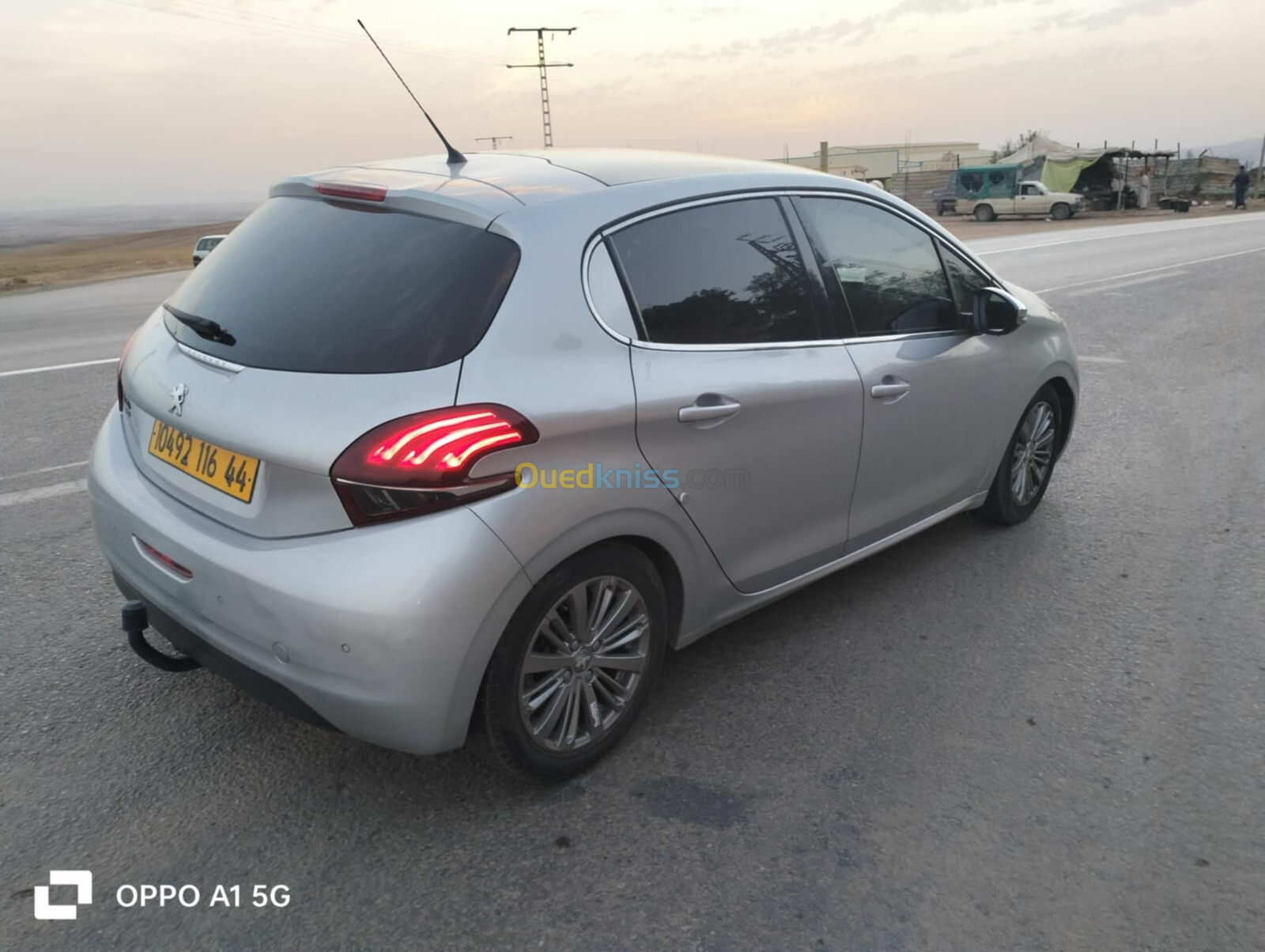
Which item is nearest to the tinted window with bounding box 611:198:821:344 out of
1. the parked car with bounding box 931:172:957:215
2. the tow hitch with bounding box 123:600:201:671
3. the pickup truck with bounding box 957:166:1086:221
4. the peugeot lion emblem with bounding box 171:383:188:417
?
the peugeot lion emblem with bounding box 171:383:188:417

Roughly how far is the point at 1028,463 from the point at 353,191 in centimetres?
339

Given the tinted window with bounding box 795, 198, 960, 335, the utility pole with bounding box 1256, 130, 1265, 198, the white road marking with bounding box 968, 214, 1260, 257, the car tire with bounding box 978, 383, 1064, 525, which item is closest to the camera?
the tinted window with bounding box 795, 198, 960, 335

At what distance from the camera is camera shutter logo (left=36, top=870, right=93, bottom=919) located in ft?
7.92

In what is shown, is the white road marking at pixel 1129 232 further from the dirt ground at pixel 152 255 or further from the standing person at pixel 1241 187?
the standing person at pixel 1241 187

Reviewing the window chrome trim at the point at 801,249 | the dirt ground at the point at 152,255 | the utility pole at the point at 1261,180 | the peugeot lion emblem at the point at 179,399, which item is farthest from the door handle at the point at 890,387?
the utility pole at the point at 1261,180

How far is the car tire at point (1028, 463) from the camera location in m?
4.71

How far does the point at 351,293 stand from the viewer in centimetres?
276

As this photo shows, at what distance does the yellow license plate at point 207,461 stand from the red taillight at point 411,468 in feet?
1.05

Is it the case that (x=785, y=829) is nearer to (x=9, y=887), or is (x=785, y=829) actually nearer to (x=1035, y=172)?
(x=9, y=887)

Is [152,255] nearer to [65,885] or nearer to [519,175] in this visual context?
[519,175]

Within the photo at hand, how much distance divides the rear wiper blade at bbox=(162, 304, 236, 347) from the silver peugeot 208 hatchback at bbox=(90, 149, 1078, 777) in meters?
0.01

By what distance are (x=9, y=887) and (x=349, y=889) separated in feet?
2.71

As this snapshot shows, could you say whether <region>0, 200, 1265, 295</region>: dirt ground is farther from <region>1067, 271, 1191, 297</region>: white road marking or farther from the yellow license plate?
the yellow license plate

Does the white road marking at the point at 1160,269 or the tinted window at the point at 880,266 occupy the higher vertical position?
the tinted window at the point at 880,266
